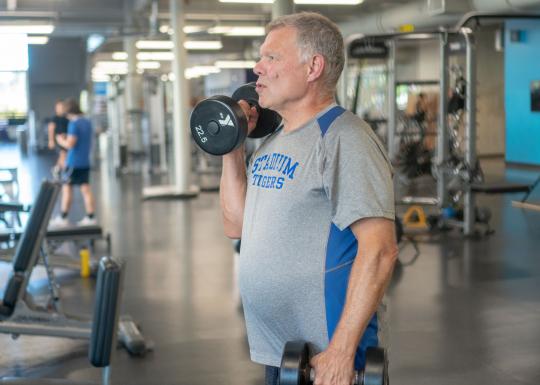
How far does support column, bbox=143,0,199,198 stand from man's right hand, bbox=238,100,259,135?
8.90 meters

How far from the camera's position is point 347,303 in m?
1.56

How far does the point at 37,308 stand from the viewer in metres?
4.23

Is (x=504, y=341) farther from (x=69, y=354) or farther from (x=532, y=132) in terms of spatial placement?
(x=532, y=132)

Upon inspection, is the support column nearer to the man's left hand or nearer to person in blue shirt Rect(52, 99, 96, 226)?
person in blue shirt Rect(52, 99, 96, 226)

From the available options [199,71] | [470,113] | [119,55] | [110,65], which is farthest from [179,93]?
[199,71]

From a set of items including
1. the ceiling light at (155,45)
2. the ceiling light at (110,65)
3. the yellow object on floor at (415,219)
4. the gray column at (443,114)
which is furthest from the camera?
the ceiling light at (110,65)

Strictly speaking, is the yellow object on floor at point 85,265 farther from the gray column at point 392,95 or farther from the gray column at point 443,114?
the gray column at point 392,95

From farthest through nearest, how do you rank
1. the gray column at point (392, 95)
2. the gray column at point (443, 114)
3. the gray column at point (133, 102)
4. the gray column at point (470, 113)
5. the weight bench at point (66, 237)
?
the gray column at point (133, 102), the gray column at point (392, 95), the gray column at point (443, 114), the gray column at point (470, 113), the weight bench at point (66, 237)

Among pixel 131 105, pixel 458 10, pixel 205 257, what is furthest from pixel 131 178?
pixel 205 257

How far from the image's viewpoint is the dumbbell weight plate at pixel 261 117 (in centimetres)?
194

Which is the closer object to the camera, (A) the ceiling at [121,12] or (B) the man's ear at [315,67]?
(B) the man's ear at [315,67]

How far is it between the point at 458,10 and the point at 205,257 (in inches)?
200

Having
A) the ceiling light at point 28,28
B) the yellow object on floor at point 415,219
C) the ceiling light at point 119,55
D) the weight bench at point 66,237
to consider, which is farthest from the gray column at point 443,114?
the ceiling light at point 119,55

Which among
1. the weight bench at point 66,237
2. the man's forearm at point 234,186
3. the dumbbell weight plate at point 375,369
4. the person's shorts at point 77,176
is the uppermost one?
the man's forearm at point 234,186
